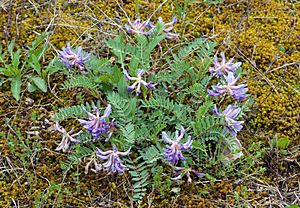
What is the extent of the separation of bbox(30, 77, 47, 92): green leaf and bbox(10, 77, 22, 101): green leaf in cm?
7

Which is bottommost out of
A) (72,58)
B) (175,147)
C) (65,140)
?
(65,140)

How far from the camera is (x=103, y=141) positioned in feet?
7.55

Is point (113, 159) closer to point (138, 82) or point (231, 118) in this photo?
point (138, 82)

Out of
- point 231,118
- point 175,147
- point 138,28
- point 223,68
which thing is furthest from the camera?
point 138,28

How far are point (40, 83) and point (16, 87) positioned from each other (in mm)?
107

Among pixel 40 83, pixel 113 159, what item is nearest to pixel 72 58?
pixel 40 83

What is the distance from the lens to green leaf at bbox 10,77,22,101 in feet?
8.06

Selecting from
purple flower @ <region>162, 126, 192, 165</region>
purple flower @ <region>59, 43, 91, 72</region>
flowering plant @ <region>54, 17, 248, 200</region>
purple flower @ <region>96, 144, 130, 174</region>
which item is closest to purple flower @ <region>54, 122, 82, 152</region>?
flowering plant @ <region>54, 17, 248, 200</region>

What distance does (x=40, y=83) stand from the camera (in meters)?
2.49

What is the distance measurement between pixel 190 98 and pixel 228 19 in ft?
2.10

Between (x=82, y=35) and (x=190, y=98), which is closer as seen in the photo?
(x=190, y=98)

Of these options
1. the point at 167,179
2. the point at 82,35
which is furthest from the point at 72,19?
the point at 167,179

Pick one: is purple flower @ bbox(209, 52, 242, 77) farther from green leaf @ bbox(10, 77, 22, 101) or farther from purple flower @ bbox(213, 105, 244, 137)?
green leaf @ bbox(10, 77, 22, 101)

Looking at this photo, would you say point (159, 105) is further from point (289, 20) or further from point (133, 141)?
point (289, 20)
